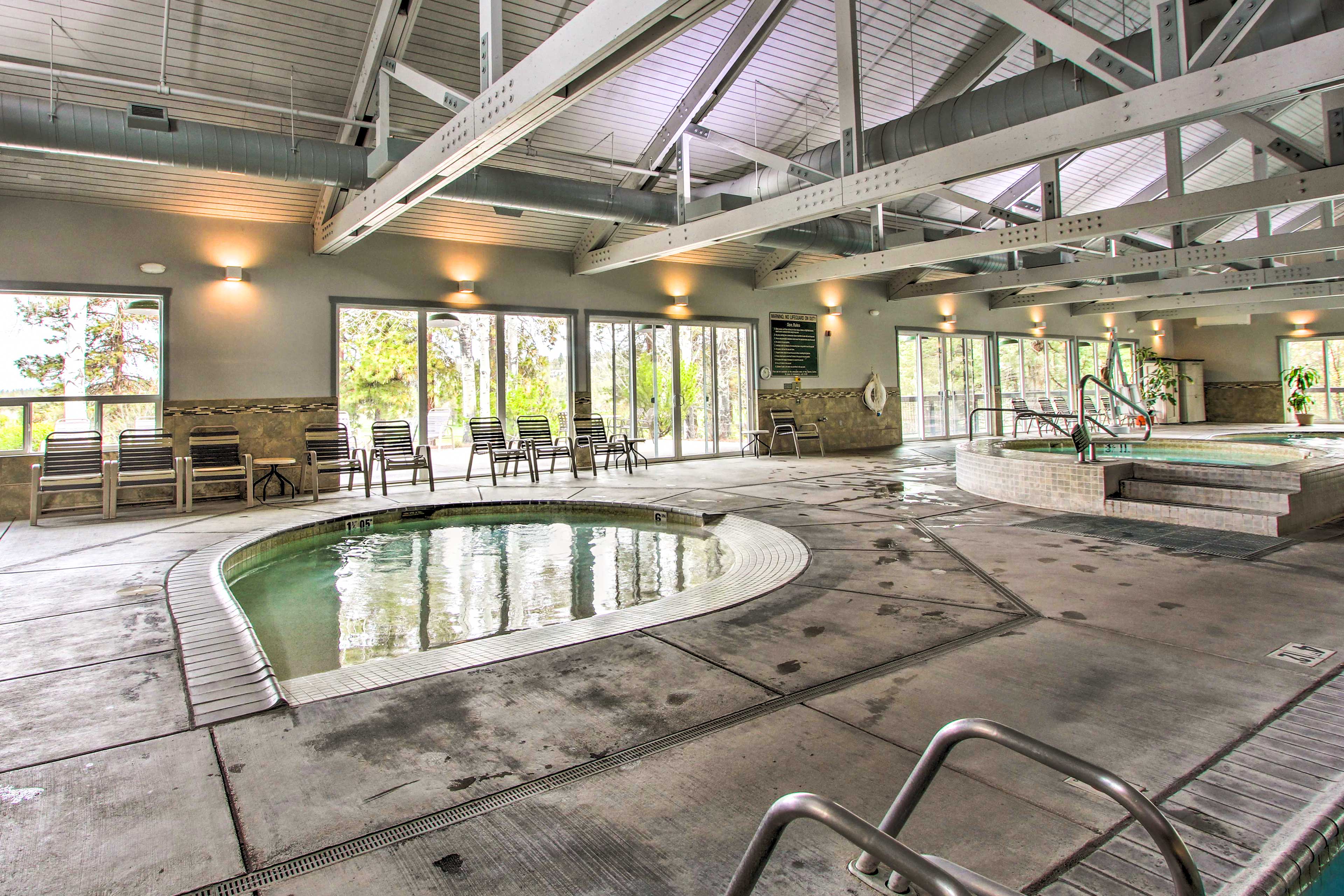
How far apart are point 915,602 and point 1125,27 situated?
8.09 metres

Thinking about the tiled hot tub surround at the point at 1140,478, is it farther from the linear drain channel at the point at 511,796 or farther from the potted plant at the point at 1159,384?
the potted plant at the point at 1159,384

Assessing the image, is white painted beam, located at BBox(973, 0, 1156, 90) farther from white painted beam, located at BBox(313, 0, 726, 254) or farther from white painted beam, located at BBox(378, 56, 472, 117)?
white painted beam, located at BBox(378, 56, 472, 117)

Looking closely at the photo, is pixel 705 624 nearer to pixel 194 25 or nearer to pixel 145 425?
pixel 194 25

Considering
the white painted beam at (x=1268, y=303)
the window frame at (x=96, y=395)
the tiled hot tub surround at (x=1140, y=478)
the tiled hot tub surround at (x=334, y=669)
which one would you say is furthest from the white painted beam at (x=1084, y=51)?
the white painted beam at (x=1268, y=303)

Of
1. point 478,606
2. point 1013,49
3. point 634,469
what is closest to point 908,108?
point 1013,49

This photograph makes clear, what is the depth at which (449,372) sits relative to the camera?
9.65 m

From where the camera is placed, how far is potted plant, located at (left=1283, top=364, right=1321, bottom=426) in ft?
53.9

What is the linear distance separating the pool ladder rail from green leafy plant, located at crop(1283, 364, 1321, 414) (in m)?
20.4

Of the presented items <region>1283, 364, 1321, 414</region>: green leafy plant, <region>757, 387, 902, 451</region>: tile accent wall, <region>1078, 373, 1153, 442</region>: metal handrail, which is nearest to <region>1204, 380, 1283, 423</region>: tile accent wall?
<region>1283, 364, 1321, 414</region>: green leafy plant

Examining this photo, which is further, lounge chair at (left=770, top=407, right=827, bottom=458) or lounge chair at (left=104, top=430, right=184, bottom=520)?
lounge chair at (left=770, top=407, right=827, bottom=458)

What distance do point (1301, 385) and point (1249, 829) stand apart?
2000 centimetres

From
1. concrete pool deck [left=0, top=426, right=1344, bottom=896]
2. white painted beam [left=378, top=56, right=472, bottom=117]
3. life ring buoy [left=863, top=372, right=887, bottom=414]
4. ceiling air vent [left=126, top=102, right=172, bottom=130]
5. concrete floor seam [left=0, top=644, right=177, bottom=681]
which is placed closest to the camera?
concrete pool deck [left=0, top=426, right=1344, bottom=896]

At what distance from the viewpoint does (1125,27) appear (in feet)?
26.6

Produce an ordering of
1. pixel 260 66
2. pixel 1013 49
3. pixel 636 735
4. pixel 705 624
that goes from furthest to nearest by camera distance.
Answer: pixel 1013 49
pixel 260 66
pixel 705 624
pixel 636 735
